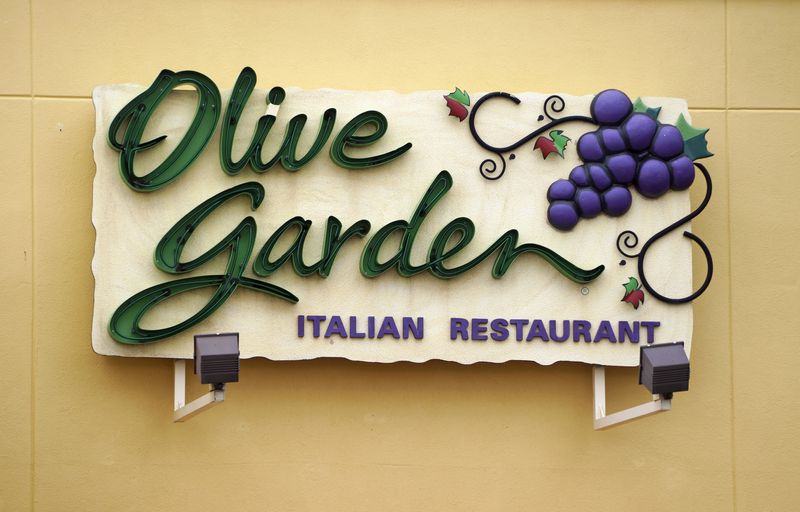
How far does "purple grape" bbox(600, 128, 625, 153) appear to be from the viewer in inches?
269

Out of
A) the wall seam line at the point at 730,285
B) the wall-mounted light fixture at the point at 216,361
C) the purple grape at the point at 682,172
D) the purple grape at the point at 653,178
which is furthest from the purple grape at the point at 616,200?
the wall-mounted light fixture at the point at 216,361

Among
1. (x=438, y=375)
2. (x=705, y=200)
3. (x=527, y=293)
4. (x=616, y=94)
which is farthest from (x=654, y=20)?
(x=438, y=375)

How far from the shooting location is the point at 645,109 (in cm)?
690

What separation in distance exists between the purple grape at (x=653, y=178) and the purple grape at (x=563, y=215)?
1.64ft

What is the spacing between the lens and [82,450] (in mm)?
6770

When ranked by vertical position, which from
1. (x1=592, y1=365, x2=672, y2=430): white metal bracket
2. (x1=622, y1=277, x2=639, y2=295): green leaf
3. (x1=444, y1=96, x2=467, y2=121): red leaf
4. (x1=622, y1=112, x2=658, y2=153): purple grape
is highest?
(x1=444, y1=96, x2=467, y2=121): red leaf

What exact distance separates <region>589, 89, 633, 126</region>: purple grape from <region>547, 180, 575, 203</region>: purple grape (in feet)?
1.64

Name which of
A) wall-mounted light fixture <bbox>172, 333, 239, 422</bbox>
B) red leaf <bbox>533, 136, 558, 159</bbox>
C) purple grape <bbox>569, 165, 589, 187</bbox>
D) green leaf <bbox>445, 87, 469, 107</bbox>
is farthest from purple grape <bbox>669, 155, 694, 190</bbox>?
→ wall-mounted light fixture <bbox>172, 333, 239, 422</bbox>

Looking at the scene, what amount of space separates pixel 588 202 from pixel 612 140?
464 mm

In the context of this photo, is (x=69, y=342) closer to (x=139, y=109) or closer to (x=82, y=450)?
(x=82, y=450)

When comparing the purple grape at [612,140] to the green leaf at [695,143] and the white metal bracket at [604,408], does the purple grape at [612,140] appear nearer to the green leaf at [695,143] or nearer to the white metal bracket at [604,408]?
the green leaf at [695,143]

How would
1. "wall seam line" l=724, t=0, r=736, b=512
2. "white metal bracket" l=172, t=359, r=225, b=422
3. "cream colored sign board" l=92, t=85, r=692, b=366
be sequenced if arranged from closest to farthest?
"white metal bracket" l=172, t=359, r=225, b=422 < "cream colored sign board" l=92, t=85, r=692, b=366 < "wall seam line" l=724, t=0, r=736, b=512

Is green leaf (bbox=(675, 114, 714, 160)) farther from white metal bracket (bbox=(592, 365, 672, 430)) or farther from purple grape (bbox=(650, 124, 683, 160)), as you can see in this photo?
white metal bracket (bbox=(592, 365, 672, 430))

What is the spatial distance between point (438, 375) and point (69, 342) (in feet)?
8.24
